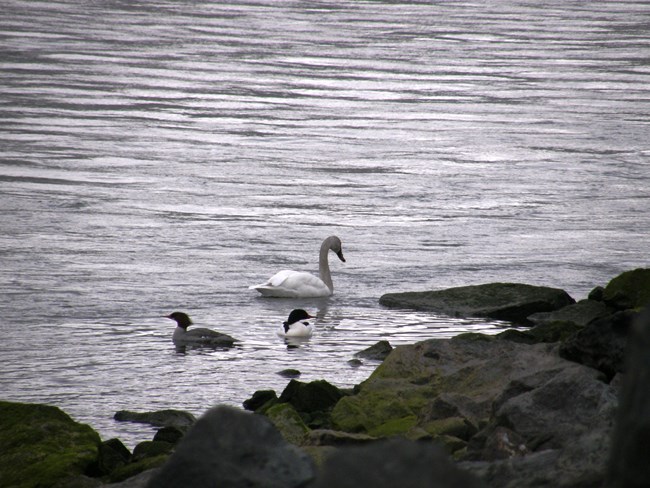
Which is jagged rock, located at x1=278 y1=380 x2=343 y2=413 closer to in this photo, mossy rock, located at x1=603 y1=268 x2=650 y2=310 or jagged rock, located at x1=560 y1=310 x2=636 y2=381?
jagged rock, located at x1=560 y1=310 x2=636 y2=381

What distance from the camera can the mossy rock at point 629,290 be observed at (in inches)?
400

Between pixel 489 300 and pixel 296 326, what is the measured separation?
1856mm

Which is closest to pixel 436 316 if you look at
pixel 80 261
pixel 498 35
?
pixel 80 261

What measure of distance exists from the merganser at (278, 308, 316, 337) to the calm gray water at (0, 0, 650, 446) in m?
0.13

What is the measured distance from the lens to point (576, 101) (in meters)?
24.1

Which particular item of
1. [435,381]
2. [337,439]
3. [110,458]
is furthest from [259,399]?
[337,439]

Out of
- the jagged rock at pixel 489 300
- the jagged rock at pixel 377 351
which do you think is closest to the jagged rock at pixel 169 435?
the jagged rock at pixel 377 351

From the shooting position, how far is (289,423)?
23.3ft

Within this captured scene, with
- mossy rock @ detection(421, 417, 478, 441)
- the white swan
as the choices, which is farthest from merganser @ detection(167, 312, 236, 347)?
mossy rock @ detection(421, 417, 478, 441)

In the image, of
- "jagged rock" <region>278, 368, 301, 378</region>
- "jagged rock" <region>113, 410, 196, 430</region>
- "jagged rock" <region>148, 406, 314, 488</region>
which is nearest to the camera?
"jagged rock" <region>148, 406, 314, 488</region>

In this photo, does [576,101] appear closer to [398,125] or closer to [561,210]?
[398,125]

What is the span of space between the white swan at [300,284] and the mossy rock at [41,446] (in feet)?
13.6

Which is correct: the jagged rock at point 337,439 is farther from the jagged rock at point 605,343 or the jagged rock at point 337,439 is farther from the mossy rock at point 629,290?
the mossy rock at point 629,290

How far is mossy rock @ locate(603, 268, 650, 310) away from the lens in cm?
1016
